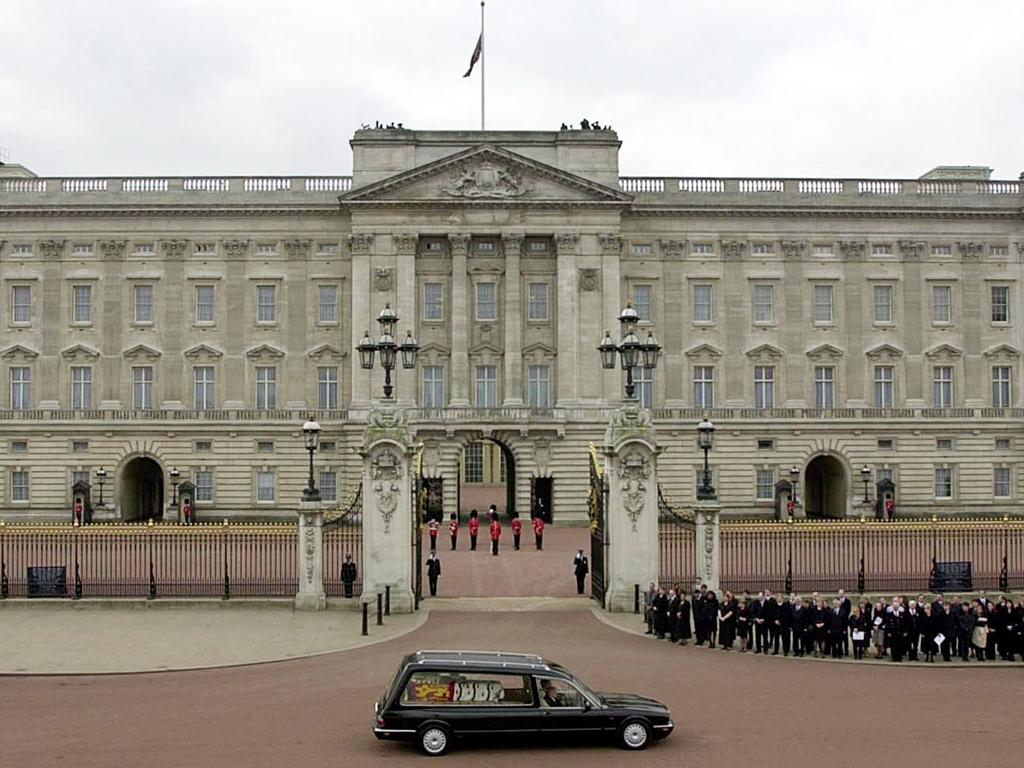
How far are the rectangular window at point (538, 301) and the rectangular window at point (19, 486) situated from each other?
2724cm

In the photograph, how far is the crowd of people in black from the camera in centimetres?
2381

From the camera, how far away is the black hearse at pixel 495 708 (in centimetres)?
1662

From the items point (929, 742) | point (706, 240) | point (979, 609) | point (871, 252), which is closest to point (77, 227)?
point (706, 240)

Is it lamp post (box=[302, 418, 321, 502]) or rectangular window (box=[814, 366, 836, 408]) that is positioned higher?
rectangular window (box=[814, 366, 836, 408])

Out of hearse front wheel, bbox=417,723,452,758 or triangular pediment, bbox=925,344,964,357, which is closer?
hearse front wheel, bbox=417,723,452,758

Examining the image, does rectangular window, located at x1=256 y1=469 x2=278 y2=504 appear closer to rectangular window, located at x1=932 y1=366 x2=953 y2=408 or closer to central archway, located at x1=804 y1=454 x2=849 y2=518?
central archway, located at x1=804 y1=454 x2=849 y2=518

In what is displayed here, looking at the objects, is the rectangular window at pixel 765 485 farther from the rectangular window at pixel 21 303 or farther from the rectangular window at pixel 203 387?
the rectangular window at pixel 21 303

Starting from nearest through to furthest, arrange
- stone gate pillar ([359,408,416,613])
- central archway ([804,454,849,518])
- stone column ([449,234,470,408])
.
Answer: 1. stone gate pillar ([359,408,416,613])
2. stone column ([449,234,470,408])
3. central archway ([804,454,849,518])

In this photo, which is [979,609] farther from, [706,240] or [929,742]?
[706,240]

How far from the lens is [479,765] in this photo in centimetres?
1612

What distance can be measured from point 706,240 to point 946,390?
14.9 meters

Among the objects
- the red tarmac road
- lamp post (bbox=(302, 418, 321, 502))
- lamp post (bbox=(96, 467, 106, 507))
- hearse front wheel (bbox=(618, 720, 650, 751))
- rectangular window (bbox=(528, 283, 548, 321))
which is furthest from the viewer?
rectangular window (bbox=(528, 283, 548, 321))

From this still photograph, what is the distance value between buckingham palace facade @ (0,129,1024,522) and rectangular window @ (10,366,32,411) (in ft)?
0.38

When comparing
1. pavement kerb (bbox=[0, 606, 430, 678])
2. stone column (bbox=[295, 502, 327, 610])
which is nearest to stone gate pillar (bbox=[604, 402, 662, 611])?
pavement kerb (bbox=[0, 606, 430, 678])
